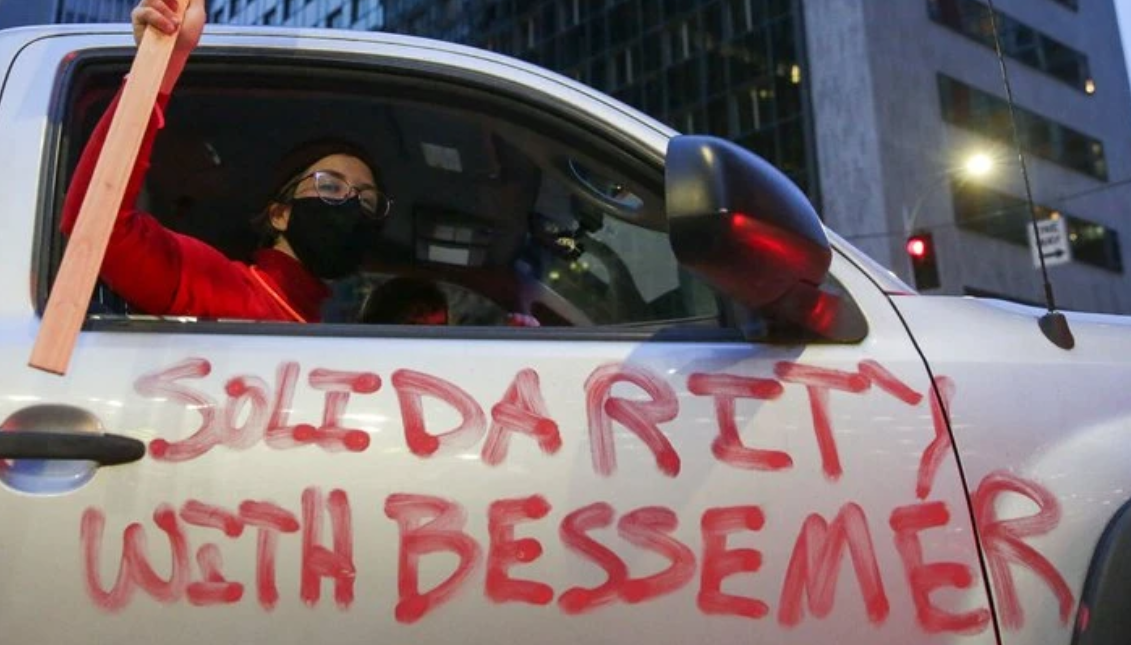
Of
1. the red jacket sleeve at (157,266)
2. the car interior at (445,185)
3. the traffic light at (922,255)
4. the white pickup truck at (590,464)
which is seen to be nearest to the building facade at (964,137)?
the traffic light at (922,255)

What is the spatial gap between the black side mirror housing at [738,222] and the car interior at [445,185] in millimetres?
259

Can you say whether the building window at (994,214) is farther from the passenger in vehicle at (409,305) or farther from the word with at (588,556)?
the word with at (588,556)

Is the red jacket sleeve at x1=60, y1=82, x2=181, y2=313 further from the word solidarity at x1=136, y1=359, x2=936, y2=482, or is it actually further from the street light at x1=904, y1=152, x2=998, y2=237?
the street light at x1=904, y1=152, x2=998, y2=237

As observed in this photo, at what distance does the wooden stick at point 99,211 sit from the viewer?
1114 millimetres

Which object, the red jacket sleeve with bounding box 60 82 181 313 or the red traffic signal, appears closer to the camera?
the red jacket sleeve with bounding box 60 82 181 313

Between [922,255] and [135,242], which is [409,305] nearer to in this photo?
[135,242]

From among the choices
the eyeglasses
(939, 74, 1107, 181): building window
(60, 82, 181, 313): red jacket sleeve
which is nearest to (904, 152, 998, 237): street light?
(939, 74, 1107, 181): building window

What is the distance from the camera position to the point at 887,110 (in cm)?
2488

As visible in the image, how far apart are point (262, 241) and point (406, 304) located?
50cm

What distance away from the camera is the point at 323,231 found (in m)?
1.90

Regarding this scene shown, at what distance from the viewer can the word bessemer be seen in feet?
3.91

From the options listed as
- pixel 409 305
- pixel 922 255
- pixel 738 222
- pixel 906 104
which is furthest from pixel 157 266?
pixel 906 104

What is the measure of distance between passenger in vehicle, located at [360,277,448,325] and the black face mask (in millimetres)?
470

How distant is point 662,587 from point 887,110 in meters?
25.9
